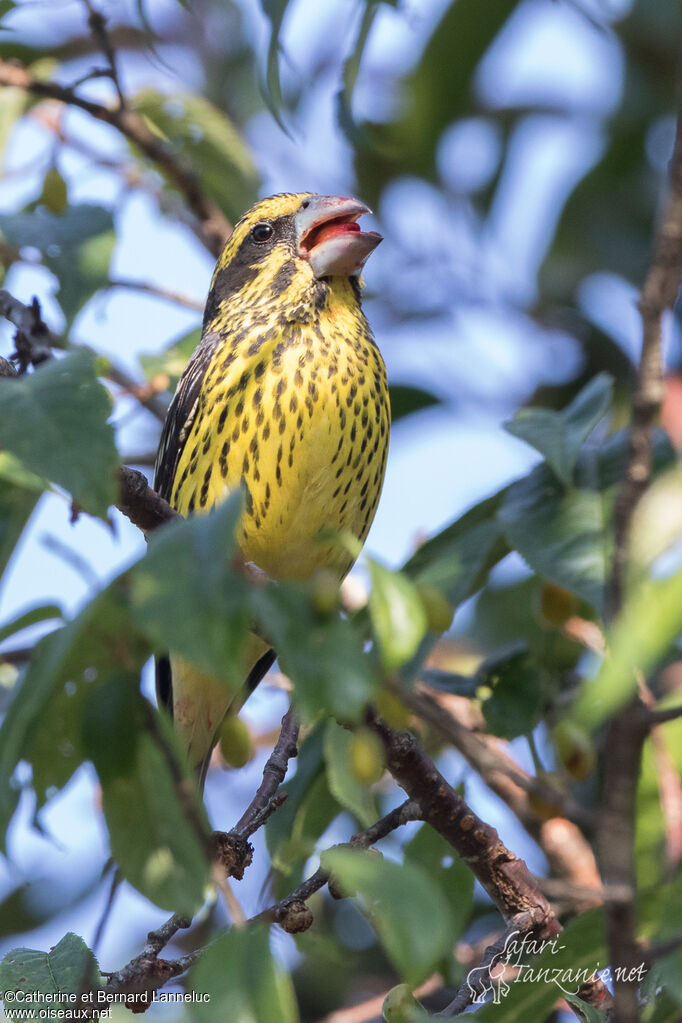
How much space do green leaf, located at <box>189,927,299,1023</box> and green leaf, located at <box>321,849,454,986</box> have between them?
132 mm

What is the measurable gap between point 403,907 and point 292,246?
120 inches

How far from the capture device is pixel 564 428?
8.79ft

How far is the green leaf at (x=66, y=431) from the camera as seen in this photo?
158 cm

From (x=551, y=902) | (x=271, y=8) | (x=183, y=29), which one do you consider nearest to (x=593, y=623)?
(x=551, y=902)

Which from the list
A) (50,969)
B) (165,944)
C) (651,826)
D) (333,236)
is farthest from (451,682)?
(333,236)

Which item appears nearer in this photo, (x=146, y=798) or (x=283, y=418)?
(x=146, y=798)

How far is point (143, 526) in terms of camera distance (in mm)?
2348

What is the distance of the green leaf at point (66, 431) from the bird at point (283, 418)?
144cm

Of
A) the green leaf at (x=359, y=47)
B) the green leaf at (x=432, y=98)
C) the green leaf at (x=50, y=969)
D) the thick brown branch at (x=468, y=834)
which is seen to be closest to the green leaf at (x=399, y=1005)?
the thick brown branch at (x=468, y=834)

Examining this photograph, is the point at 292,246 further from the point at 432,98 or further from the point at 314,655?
the point at 314,655

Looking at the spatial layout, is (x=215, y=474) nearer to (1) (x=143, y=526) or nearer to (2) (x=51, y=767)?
(1) (x=143, y=526)

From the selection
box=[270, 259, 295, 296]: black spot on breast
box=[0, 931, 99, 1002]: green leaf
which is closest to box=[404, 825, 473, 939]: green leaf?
box=[0, 931, 99, 1002]: green leaf

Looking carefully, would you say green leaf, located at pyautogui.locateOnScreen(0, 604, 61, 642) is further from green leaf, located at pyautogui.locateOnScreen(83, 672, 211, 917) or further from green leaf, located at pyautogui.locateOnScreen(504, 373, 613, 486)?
green leaf, located at pyautogui.locateOnScreen(504, 373, 613, 486)

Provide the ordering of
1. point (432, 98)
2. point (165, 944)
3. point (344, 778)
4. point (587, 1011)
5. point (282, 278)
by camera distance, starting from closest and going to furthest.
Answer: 1. point (344, 778)
2. point (587, 1011)
3. point (165, 944)
4. point (282, 278)
5. point (432, 98)
